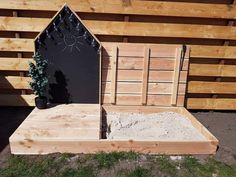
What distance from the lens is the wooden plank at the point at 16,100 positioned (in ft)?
14.8

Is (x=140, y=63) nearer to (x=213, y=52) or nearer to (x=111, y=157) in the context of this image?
(x=213, y=52)

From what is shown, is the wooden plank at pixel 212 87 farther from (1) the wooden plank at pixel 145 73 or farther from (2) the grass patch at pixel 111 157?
(2) the grass patch at pixel 111 157

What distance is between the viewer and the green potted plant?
155 inches

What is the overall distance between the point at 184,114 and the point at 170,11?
5.63 feet

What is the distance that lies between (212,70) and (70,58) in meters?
2.52

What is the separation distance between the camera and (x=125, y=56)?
13.8 ft

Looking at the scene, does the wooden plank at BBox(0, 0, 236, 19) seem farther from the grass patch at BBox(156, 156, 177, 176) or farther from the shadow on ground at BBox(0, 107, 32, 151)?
the grass patch at BBox(156, 156, 177, 176)

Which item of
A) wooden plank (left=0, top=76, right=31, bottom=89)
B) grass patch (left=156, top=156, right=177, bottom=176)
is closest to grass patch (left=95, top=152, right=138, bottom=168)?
grass patch (left=156, top=156, right=177, bottom=176)

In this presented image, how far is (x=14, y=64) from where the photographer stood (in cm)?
434

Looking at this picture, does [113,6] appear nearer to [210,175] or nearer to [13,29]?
[13,29]

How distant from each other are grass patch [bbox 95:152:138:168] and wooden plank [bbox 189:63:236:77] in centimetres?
216

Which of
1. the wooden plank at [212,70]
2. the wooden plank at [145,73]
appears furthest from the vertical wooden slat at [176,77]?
the wooden plank at [145,73]

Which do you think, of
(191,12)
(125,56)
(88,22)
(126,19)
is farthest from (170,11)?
(88,22)

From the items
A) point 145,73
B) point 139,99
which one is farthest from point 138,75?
point 139,99
